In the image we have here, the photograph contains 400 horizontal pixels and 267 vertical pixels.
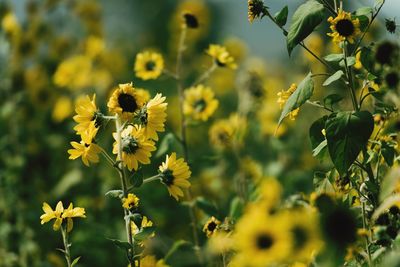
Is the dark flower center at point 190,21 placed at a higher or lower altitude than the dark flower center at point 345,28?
lower

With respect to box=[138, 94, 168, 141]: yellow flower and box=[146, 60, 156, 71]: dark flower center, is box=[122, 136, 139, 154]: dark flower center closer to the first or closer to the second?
box=[138, 94, 168, 141]: yellow flower

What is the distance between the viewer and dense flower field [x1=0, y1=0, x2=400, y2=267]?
1872 millimetres

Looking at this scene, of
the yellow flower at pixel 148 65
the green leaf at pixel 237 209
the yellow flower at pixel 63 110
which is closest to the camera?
the green leaf at pixel 237 209

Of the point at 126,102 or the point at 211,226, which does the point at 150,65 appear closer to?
→ the point at 126,102

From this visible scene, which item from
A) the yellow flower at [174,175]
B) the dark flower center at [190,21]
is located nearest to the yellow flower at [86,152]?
the yellow flower at [174,175]

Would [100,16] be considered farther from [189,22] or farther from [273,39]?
[273,39]

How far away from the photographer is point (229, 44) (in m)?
6.68

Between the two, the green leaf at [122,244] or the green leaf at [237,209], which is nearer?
the green leaf at [122,244]

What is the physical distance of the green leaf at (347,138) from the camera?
2004 mm

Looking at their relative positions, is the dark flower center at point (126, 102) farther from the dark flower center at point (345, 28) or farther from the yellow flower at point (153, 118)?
the dark flower center at point (345, 28)

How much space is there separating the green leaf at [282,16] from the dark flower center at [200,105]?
4.26 feet

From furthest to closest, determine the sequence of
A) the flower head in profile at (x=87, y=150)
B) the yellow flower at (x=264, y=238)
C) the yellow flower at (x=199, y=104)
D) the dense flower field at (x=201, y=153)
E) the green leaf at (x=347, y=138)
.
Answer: the yellow flower at (x=199, y=104)
the flower head in profile at (x=87, y=150)
the green leaf at (x=347, y=138)
the dense flower field at (x=201, y=153)
the yellow flower at (x=264, y=238)

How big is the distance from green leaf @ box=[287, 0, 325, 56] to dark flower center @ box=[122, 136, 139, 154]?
2.08ft

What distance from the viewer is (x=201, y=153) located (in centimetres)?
550
